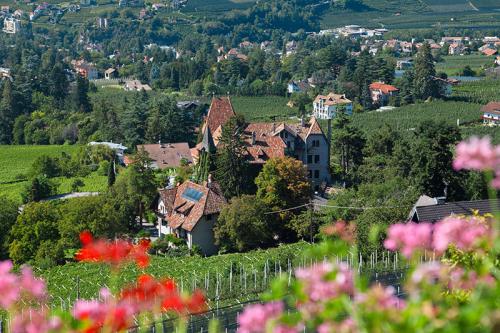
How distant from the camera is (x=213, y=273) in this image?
20.5 m

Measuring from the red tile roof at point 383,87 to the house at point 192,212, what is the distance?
3633cm

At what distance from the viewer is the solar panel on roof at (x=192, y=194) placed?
2673 centimetres

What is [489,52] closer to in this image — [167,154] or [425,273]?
[167,154]

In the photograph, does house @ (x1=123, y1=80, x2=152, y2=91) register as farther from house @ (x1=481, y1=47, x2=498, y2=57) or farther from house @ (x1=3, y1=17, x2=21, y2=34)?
house @ (x1=3, y1=17, x2=21, y2=34)

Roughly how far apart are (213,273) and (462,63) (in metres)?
72.1

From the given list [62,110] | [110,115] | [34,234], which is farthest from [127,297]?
[62,110]

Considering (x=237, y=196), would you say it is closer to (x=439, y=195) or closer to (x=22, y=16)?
(x=439, y=195)

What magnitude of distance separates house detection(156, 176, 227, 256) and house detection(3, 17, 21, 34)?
333 feet

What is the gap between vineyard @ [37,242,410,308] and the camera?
60.8 feet

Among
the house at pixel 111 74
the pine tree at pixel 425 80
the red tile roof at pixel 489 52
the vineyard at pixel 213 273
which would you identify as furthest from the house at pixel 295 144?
the red tile roof at pixel 489 52

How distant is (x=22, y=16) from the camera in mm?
131625

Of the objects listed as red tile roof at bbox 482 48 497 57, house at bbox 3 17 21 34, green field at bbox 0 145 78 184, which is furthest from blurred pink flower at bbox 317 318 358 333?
house at bbox 3 17 21 34

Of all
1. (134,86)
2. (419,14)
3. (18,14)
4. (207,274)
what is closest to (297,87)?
(134,86)

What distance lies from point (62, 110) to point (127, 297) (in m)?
55.7
